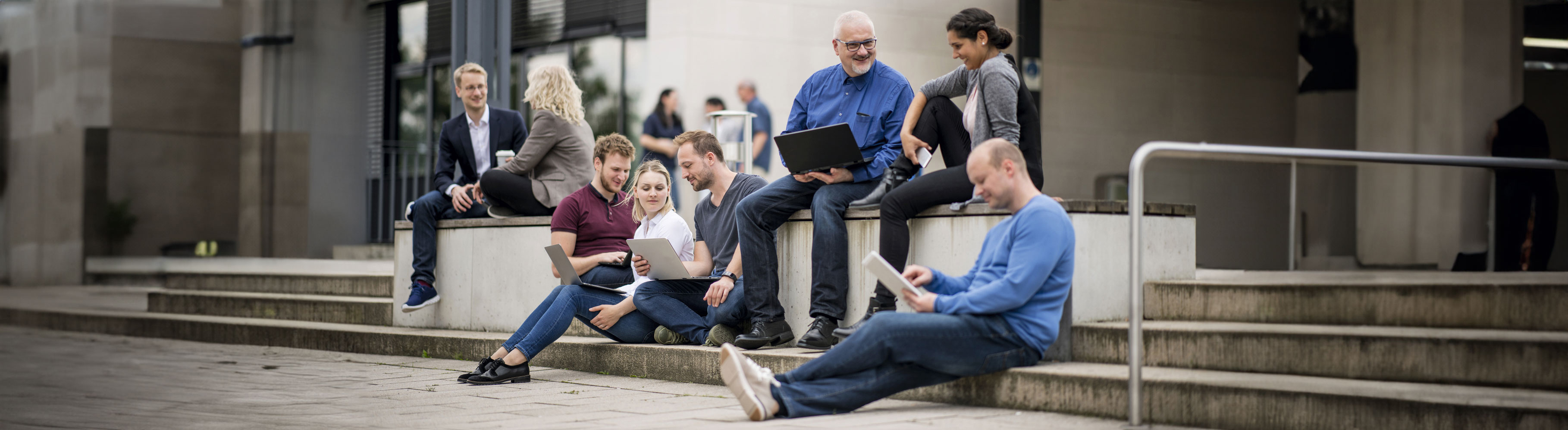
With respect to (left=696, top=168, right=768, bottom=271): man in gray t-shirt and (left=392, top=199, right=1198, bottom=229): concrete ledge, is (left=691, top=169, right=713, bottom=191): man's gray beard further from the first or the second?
(left=392, top=199, right=1198, bottom=229): concrete ledge

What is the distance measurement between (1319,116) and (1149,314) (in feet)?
22.2

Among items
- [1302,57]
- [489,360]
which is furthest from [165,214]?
[1302,57]

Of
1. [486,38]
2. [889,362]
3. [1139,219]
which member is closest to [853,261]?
[889,362]

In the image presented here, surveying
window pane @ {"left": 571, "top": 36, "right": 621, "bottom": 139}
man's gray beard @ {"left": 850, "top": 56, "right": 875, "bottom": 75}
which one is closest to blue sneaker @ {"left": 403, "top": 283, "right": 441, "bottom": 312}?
man's gray beard @ {"left": 850, "top": 56, "right": 875, "bottom": 75}

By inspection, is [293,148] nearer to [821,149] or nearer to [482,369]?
[482,369]

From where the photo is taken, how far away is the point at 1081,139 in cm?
1345

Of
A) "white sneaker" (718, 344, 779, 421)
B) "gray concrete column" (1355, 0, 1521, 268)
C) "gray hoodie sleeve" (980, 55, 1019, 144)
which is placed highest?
"gray concrete column" (1355, 0, 1521, 268)

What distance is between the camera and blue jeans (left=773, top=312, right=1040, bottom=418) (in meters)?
4.52

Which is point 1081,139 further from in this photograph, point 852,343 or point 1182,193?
point 852,343

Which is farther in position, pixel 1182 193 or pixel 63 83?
pixel 1182 193

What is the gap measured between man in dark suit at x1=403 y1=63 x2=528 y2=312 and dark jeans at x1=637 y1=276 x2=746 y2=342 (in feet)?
7.02

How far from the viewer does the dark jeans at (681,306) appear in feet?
21.2

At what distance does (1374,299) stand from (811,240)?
8.39 feet

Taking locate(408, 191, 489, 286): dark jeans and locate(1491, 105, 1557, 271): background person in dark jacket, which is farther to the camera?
locate(408, 191, 489, 286): dark jeans
